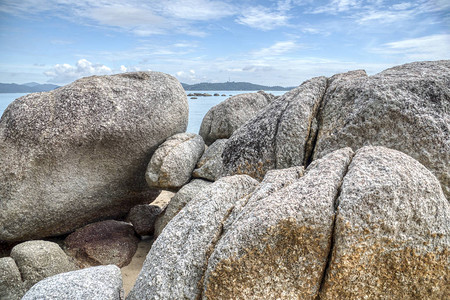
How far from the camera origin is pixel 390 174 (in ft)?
12.6

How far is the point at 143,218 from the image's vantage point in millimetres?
10383

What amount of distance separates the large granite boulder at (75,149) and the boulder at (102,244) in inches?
15.8

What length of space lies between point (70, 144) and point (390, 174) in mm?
7591

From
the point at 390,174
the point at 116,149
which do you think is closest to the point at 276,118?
the point at 390,174

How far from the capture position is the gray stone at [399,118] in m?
5.27

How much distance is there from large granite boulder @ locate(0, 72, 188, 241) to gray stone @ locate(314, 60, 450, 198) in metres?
5.34

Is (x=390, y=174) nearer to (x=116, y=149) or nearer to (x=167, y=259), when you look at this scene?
(x=167, y=259)

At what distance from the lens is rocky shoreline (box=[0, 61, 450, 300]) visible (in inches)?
145

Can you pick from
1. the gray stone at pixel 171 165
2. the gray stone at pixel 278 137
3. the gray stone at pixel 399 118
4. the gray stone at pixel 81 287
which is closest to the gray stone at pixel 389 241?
the gray stone at pixel 399 118

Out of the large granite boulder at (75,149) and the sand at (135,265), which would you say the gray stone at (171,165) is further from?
the sand at (135,265)

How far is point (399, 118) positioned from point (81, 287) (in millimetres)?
4991

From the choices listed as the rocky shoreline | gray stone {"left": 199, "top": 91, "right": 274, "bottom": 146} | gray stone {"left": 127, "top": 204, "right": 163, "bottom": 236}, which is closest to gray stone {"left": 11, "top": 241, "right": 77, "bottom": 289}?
the rocky shoreline

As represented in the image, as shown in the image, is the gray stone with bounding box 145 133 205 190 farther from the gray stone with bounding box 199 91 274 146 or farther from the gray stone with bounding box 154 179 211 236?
the gray stone with bounding box 199 91 274 146

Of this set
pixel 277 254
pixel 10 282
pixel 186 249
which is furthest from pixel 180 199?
pixel 277 254
